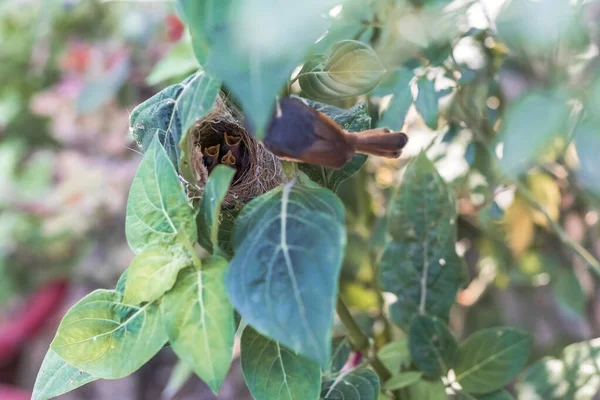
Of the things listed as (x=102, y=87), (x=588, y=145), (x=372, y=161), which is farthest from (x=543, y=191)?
(x=102, y=87)

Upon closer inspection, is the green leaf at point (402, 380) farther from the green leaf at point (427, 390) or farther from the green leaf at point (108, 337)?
the green leaf at point (108, 337)

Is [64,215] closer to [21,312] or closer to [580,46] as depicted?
[21,312]

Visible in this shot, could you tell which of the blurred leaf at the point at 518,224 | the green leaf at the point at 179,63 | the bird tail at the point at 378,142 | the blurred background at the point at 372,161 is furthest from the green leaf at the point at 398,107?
the blurred leaf at the point at 518,224

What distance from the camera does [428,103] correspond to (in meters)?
0.46

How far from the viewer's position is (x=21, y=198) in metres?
1.44

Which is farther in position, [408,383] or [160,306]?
[408,383]

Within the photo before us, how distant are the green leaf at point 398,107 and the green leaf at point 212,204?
0.61ft

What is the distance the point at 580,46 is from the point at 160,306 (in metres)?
0.37

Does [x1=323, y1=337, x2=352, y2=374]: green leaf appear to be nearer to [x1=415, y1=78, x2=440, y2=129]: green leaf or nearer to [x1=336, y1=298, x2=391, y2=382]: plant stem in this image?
[x1=336, y1=298, x2=391, y2=382]: plant stem

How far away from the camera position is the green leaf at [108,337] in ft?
1.05

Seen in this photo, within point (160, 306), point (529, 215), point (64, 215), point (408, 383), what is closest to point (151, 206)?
point (160, 306)

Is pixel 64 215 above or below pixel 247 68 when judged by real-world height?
below

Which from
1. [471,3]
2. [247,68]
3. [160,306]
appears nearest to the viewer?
[247,68]

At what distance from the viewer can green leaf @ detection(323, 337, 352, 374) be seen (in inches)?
18.8
